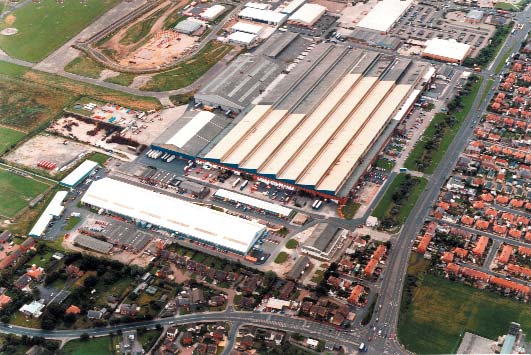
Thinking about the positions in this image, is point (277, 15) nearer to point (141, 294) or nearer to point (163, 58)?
point (163, 58)

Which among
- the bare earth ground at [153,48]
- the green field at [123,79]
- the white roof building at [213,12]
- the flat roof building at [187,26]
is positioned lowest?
the green field at [123,79]

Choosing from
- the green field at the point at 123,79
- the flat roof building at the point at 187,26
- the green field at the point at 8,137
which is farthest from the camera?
the flat roof building at the point at 187,26

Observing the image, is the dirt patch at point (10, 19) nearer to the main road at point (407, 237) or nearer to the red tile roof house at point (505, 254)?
the main road at point (407, 237)

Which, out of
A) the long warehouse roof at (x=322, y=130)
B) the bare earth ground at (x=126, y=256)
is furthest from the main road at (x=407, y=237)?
the bare earth ground at (x=126, y=256)

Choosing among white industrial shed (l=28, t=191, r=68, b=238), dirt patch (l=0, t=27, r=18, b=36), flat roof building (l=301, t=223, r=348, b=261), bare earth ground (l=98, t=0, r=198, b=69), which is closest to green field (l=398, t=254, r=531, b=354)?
flat roof building (l=301, t=223, r=348, b=261)

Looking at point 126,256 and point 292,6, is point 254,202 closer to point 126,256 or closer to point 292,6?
point 126,256

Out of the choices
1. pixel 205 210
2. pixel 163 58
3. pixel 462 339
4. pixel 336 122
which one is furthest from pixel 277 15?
pixel 462 339

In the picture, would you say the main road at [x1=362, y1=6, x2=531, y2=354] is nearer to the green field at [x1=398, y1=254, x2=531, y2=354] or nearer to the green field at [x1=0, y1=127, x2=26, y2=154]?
the green field at [x1=398, y1=254, x2=531, y2=354]
